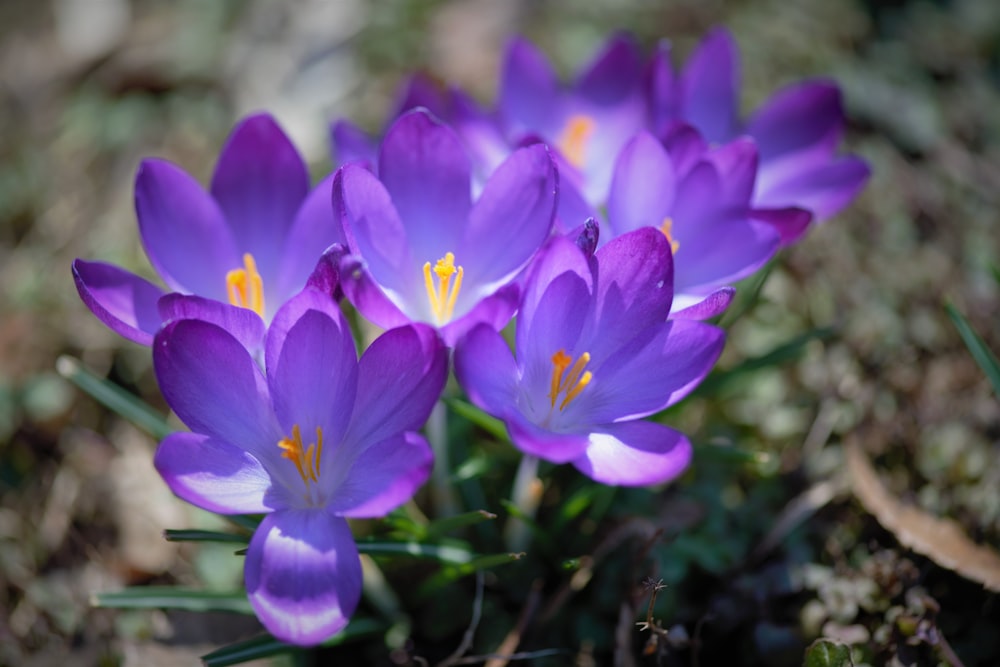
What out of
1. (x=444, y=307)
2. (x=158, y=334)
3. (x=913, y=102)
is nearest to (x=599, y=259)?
(x=444, y=307)

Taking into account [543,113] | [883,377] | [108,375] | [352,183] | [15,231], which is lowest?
[883,377]

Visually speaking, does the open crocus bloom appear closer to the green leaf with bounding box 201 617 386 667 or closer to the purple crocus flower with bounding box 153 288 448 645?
the purple crocus flower with bounding box 153 288 448 645

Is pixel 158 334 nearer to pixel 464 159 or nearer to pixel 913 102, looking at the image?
pixel 464 159

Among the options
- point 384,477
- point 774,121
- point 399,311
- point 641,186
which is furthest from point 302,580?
point 774,121

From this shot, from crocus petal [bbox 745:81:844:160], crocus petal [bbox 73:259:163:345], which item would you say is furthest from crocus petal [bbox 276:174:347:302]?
crocus petal [bbox 745:81:844:160]

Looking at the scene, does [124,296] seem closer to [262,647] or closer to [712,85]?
[262,647]
